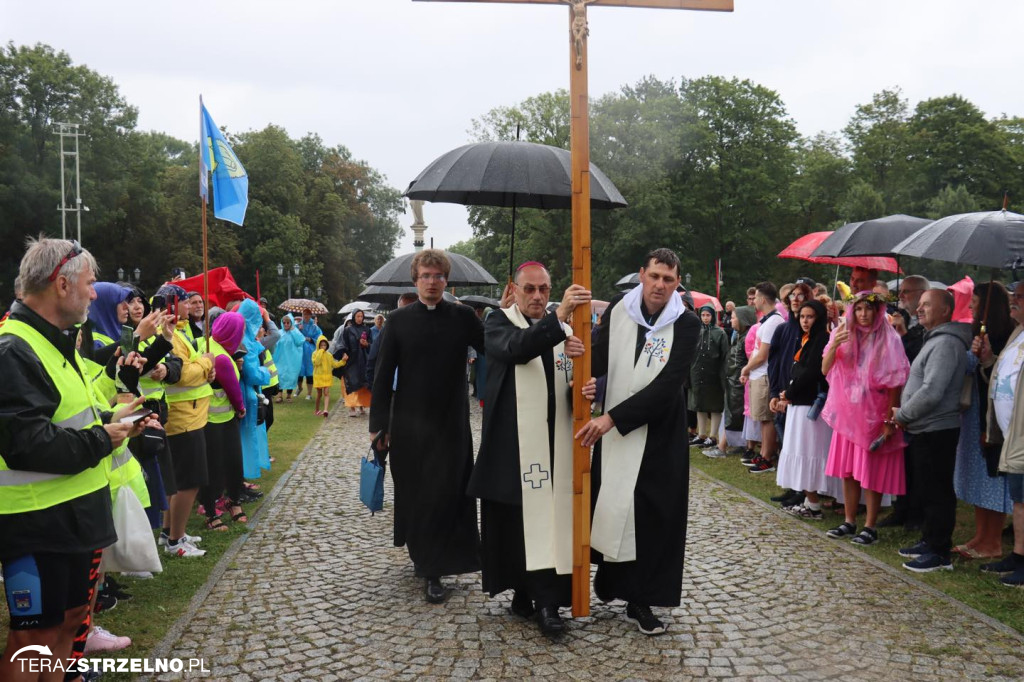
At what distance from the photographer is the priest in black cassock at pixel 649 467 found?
457cm

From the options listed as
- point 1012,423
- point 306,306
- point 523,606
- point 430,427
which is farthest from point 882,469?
point 306,306

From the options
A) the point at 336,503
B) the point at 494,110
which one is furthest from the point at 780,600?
the point at 494,110

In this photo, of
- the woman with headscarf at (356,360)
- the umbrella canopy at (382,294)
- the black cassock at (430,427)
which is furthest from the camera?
the woman with headscarf at (356,360)

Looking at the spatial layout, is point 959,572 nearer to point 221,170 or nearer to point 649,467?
point 649,467

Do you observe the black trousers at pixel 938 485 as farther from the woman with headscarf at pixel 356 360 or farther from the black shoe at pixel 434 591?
the woman with headscarf at pixel 356 360

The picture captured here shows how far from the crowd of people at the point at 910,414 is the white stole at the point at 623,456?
2551 millimetres

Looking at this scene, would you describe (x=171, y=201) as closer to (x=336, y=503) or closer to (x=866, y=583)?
(x=336, y=503)

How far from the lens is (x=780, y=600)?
17.0ft

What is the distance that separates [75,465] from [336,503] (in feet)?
17.7

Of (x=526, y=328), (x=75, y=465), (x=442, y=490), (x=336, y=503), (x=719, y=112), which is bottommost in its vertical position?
(x=336, y=503)

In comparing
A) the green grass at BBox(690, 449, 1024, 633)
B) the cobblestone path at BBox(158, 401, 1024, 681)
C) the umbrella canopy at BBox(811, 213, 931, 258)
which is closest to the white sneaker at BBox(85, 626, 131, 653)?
the cobblestone path at BBox(158, 401, 1024, 681)

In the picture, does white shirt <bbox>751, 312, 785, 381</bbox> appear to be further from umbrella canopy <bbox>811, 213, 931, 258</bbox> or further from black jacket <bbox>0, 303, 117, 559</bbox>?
black jacket <bbox>0, 303, 117, 559</bbox>

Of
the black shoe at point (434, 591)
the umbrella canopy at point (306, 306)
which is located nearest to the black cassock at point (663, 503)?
the black shoe at point (434, 591)

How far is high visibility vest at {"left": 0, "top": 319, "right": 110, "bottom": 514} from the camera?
3023 mm
